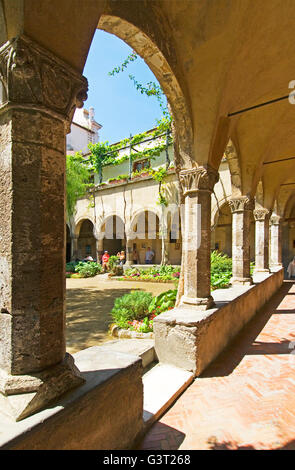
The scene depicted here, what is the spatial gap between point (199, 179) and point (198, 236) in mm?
891

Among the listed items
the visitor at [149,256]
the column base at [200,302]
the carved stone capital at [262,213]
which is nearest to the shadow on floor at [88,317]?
the column base at [200,302]

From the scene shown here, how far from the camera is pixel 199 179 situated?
4121mm

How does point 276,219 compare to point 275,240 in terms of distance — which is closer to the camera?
point 276,219

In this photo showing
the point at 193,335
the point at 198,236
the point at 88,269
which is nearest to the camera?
the point at 193,335

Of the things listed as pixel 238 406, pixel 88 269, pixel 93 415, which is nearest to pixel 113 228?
pixel 88 269

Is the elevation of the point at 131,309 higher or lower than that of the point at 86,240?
lower

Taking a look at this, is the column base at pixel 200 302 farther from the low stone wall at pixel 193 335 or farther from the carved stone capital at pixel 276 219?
the carved stone capital at pixel 276 219

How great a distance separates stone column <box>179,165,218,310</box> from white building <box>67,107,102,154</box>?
82.5ft

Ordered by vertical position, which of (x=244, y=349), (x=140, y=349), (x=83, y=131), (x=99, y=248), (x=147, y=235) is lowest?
(x=244, y=349)

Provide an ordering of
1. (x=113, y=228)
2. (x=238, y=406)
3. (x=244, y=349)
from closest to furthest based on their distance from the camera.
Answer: (x=238, y=406)
(x=244, y=349)
(x=113, y=228)

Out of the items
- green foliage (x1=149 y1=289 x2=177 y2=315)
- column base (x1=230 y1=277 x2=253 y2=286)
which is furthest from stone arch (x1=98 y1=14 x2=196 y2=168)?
column base (x1=230 y1=277 x2=253 y2=286)

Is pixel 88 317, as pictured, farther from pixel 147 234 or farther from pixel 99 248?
pixel 147 234
